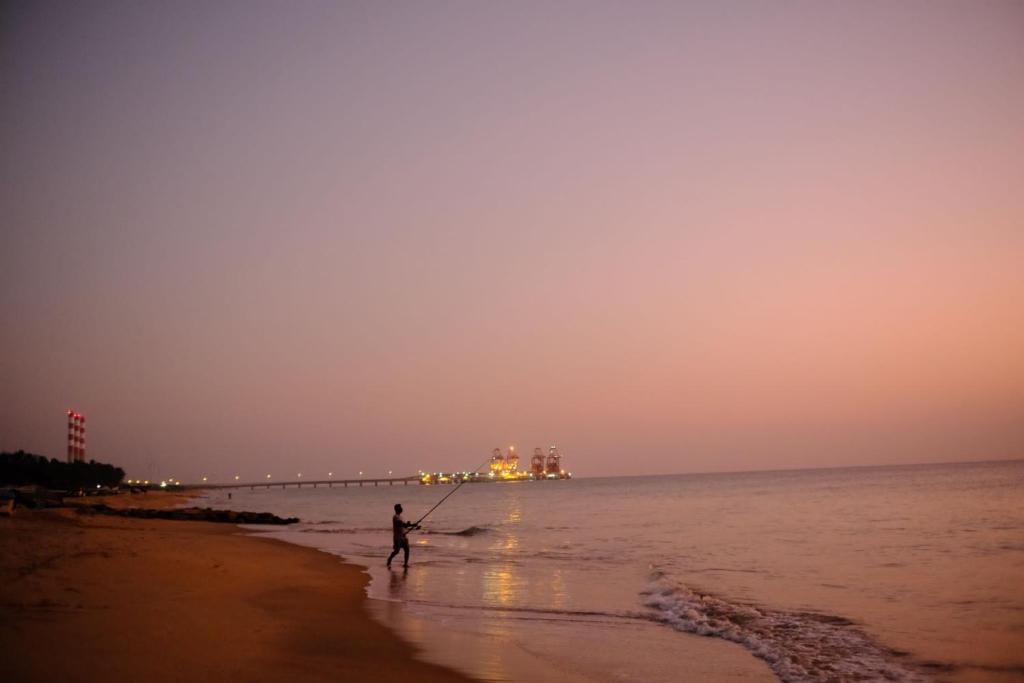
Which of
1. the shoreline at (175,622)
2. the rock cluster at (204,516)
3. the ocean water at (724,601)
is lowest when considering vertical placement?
the rock cluster at (204,516)

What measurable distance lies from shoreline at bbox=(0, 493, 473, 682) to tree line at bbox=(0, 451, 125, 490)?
59447 mm

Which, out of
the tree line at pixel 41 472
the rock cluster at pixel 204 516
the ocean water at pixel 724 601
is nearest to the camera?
the ocean water at pixel 724 601

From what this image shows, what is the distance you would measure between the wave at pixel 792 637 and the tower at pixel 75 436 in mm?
101111

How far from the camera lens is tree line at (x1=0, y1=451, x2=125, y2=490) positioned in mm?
61250

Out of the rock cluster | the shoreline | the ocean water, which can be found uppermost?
the shoreline

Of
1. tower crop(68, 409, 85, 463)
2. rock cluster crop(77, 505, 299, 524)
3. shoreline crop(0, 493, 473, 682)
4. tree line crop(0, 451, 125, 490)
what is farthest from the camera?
tower crop(68, 409, 85, 463)

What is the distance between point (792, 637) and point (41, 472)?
7273cm

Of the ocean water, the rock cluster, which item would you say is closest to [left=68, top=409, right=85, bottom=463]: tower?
the rock cluster

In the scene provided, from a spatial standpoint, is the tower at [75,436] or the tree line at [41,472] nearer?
the tree line at [41,472]

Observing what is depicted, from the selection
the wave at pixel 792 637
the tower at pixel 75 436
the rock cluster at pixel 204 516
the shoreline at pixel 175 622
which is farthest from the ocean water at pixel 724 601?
the tower at pixel 75 436

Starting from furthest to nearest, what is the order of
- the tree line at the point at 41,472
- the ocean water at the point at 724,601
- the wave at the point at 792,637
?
the tree line at the point at 41,472 < the ocean water at the point at 724,601 < the wave at the point at 792,637

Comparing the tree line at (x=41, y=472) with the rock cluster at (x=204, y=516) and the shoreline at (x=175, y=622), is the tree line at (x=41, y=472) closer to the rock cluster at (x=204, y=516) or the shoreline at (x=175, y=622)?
the rock cluster at (x=204, y=516)

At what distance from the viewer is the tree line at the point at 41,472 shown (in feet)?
201

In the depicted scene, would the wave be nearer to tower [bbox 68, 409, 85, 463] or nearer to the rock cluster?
the rock cluster
